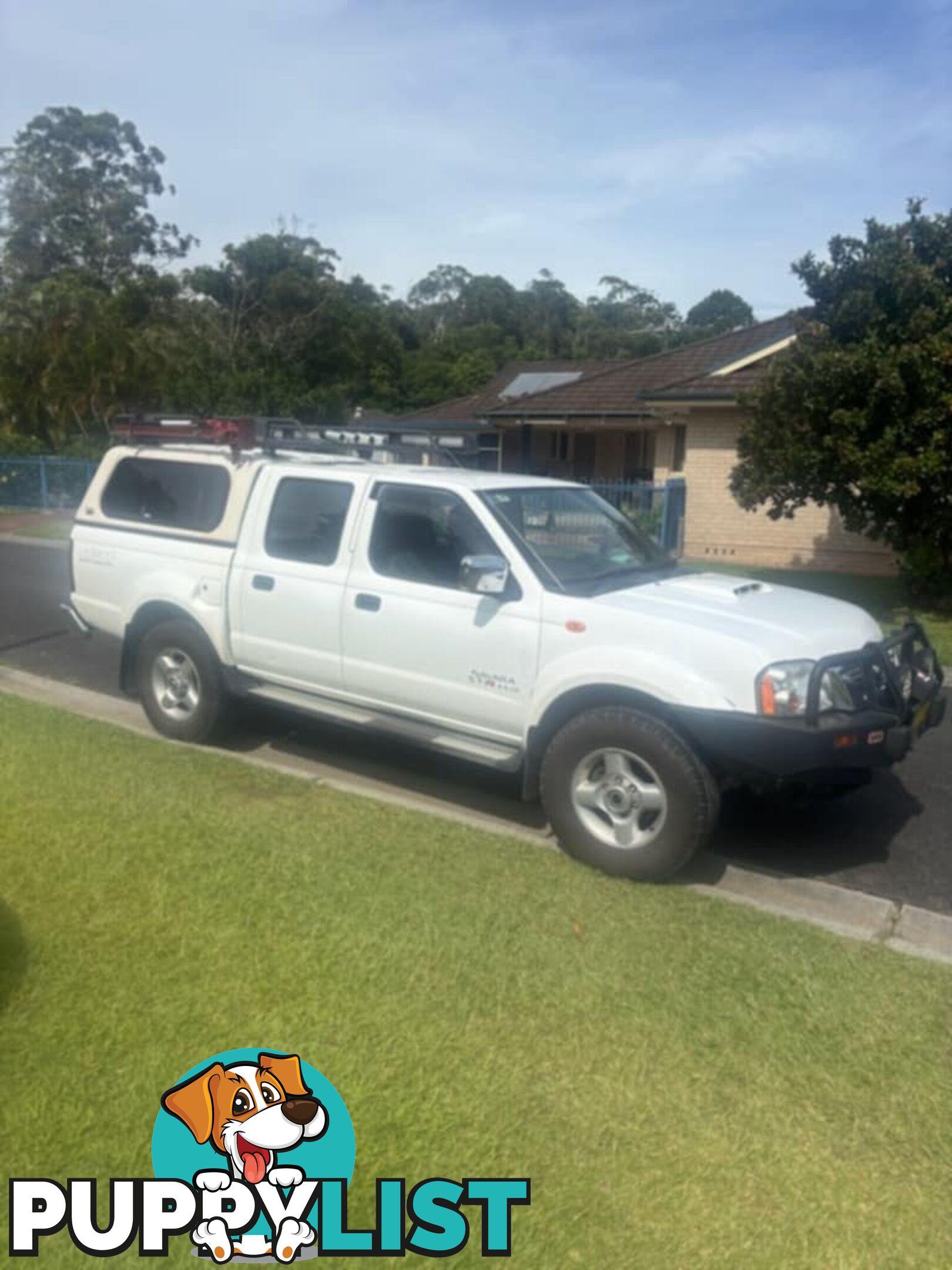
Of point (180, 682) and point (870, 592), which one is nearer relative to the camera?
point (180, 682)

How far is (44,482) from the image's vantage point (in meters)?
24.4

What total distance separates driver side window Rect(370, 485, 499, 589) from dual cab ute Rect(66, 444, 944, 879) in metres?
0.01

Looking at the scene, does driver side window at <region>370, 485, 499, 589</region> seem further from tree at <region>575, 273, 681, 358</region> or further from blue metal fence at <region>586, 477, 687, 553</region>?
tree at <region>575, 273, 681, 358</region>

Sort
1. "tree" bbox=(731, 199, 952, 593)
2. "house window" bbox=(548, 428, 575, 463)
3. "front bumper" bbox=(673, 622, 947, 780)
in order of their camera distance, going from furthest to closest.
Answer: "house window" bbox=(548, 428, 575, 463), "tree" bbox=(731, 199, 952, 593), "front bumper" bbox=(673, 622, 947, 780)

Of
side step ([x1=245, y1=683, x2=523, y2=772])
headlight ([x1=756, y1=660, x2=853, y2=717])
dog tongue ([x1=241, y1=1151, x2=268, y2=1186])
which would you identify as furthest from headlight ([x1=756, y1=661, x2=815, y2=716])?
dog tongue ([x1=241, y1=1151, x2=268, y2=1186])

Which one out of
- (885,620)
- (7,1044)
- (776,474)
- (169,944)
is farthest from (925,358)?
(7,1044)

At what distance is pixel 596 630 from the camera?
4.85 m

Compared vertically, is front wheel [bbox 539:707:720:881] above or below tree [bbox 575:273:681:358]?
below

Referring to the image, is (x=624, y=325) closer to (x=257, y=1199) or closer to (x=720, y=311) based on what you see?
(x=720, y=311)

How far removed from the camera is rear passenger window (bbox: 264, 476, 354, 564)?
19.3 feet

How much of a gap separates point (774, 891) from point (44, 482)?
2315cm

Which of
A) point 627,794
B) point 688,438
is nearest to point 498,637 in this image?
point 627,794

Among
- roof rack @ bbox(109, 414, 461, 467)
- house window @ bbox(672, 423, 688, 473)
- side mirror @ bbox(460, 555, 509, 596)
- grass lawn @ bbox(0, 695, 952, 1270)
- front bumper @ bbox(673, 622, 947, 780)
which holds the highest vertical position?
house window @ bbox(672, 423, 688, 473)

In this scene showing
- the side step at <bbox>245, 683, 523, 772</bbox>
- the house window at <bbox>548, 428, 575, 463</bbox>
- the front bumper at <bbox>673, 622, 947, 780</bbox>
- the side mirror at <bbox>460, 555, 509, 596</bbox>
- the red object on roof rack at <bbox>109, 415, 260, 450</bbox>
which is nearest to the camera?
the front bumper at <bbox>673, 622, 947, 780</bbox>
